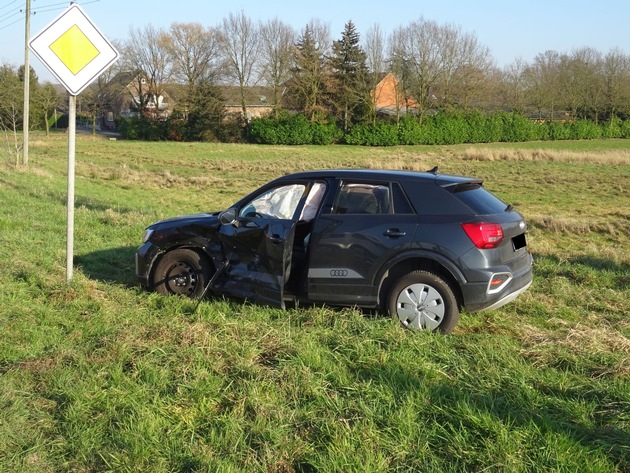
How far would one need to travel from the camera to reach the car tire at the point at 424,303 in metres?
5.75

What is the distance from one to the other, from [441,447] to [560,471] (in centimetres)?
61

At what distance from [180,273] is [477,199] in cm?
324

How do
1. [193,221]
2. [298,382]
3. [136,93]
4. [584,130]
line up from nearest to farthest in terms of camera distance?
1. [298,382]
2. [193,221]
3. [584,130]
4. [136,93]

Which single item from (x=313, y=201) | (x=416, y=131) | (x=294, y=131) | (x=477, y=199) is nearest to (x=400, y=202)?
(x=477, y=199)

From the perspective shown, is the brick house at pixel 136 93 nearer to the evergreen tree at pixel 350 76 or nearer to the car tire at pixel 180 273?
the evergreen tree at pixel 350 76

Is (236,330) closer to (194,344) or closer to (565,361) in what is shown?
(194,344)

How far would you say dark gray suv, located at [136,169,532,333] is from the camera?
5.80 m

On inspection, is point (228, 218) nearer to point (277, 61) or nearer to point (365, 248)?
point (365, 248)

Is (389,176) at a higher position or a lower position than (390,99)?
lower

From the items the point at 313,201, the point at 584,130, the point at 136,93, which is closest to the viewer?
the point at 313,201

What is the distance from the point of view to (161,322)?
5867 mm

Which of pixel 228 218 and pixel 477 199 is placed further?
pixel 228 218

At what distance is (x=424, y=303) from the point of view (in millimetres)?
5809

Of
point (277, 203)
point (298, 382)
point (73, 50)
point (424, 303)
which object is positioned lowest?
point (298, 382)
